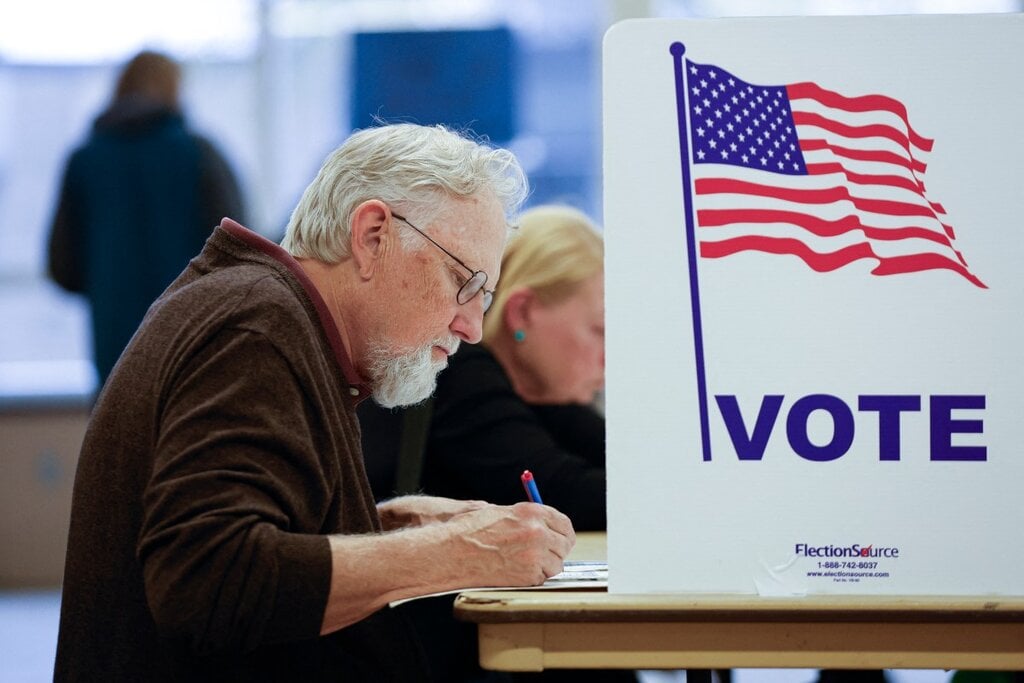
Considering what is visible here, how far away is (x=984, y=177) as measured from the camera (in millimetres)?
1347

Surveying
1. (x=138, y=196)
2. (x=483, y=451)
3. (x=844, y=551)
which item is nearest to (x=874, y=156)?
(x=844, y=551)

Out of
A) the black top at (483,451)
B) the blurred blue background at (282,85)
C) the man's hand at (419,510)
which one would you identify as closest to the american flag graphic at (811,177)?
the man's hand at (419,510)

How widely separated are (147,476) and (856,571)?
756mm

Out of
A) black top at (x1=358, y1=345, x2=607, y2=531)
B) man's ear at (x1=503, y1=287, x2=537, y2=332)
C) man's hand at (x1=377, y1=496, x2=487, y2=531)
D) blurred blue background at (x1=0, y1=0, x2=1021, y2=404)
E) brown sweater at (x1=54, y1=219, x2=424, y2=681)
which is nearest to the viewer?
brown sweater at (x1=54, y1=219, x2=424, y2=681)

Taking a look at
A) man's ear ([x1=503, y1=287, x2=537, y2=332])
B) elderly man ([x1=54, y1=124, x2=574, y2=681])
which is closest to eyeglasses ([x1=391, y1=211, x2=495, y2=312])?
elderly man ([x1=54, y1=124, x2=574, y2=681])

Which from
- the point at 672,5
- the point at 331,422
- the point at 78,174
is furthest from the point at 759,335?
the point at 672,5

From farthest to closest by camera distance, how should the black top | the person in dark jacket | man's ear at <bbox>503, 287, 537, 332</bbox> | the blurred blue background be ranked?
the blurred blue background
the person in dark jacket
man's ear at <bbox>503, 287, 537, 332</bbox>
the black top

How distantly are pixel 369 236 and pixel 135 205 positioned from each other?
2.75 metres

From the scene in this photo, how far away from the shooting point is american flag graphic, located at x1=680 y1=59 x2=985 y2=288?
1.34m

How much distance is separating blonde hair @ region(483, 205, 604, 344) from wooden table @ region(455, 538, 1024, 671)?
3.80 feet

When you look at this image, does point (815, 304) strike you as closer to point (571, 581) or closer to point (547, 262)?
point (571, 581)

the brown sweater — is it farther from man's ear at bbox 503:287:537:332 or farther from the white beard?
man's ear at bbox 503:287:537:332

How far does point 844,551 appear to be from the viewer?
4.29 feet

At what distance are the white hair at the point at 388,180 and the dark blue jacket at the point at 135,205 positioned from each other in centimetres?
253
